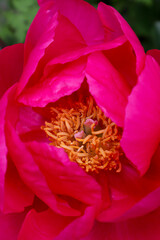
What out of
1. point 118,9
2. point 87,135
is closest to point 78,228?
point 87,135

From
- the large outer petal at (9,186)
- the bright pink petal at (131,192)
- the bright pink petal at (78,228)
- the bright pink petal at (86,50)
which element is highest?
the bright pink petal at (86,50)

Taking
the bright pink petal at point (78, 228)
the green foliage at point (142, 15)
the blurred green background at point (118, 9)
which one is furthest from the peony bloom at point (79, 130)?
the green foliage at point (142, 15)

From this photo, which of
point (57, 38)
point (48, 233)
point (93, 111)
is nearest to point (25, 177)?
point (48, 233)

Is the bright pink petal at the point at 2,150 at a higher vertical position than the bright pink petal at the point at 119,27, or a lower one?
lower

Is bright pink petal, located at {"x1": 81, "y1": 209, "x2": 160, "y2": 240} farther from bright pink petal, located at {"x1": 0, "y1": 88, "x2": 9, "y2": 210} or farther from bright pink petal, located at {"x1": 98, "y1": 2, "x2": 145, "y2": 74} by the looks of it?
bright pink petal, located at {"x1": 98, "y1": 2, "x2": 145, "y2": 74}

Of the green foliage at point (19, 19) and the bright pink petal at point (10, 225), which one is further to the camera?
the green foliage at point (19, 19)

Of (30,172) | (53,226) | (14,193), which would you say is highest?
(30,172)

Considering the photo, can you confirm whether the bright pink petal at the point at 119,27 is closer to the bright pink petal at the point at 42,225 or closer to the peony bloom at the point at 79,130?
the peony bloom at the point at 79,130

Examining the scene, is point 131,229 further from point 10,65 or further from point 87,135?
point 10,65

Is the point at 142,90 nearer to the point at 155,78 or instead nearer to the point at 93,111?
the point at 155,78
